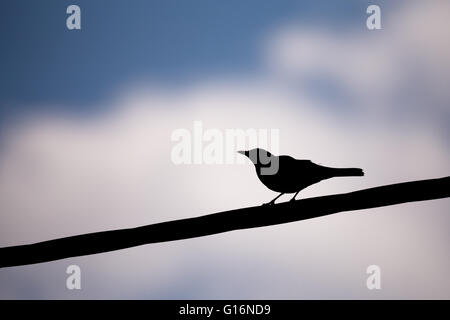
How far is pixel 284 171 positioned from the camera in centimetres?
296

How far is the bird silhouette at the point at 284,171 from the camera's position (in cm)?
281

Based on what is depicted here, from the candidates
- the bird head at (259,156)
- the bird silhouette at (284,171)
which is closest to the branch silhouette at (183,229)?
the bird silhouette at (284,171)

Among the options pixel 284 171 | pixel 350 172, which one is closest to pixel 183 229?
pixel 350 172

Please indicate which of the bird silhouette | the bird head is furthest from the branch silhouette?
the bird head

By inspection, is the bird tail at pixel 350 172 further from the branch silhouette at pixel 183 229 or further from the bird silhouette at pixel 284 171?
the branch silhouette at pixel 183 229

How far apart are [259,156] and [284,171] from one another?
291 mm

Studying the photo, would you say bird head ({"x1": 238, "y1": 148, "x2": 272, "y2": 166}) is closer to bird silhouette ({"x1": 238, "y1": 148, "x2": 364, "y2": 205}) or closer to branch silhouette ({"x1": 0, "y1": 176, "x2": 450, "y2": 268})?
bird silhouette ({"x1": 238, "y1": 148, "x2": 364, "y2": 205})

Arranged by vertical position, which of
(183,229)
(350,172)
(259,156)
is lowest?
(183,229)

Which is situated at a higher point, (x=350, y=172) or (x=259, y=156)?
(x=259, y=156)

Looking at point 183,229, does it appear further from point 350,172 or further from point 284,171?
point 284,171

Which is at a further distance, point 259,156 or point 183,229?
point 259,156
